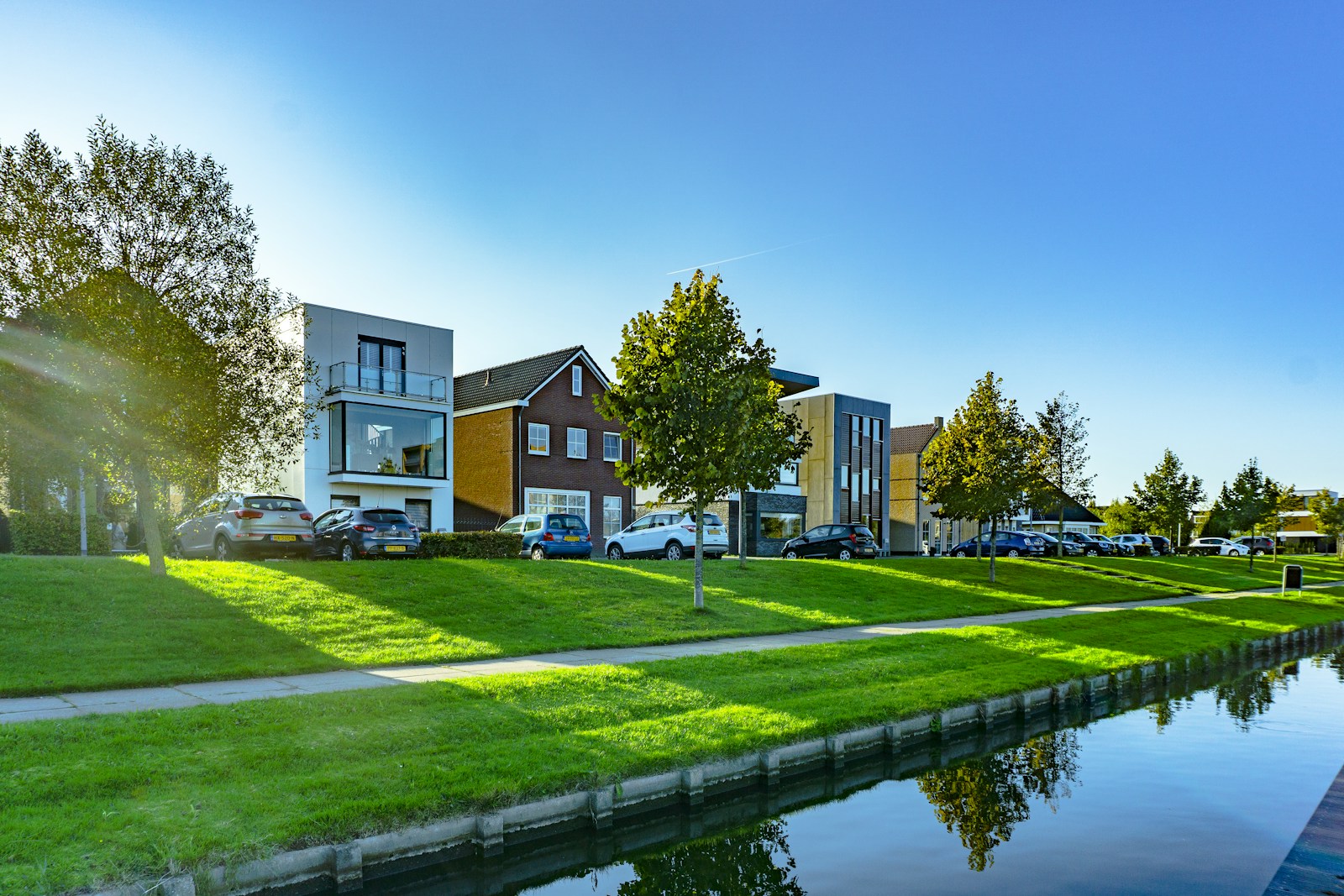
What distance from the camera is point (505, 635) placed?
48.2ft

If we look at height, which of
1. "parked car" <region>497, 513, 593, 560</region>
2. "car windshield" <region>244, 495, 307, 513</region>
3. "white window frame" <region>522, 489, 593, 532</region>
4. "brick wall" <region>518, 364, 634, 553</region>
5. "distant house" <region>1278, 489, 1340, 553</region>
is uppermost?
"brick wall" <region>518, 364, 634, 553</region>

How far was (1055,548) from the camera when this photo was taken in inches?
1912

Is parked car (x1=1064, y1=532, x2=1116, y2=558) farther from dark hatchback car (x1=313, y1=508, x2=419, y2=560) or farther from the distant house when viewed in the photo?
the distant house

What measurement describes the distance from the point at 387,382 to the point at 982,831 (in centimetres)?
2947

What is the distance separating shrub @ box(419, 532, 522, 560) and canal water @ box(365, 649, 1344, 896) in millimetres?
15571

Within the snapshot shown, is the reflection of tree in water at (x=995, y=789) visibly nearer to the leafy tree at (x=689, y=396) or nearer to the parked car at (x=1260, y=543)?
the leafy tree at (x=689, y=396)

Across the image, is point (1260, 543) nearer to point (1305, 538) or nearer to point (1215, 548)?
point (1215, 548)

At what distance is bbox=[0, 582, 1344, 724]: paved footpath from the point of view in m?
9.27

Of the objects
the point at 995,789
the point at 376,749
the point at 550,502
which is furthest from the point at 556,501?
the point at 376,749

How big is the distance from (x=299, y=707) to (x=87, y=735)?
1860 millimetres

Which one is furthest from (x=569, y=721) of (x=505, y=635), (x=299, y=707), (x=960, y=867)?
(x=505, y=635)

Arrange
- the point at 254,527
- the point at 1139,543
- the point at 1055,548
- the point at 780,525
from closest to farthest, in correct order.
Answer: the point at 254,527 → the point at 1055,548 → the point at 780,525 → the point at 1139,543

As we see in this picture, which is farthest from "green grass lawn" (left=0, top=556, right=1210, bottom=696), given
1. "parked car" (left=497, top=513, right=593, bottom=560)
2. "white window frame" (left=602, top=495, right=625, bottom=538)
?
"white window frame" (left=602, top=495, right=625, bottom=538)

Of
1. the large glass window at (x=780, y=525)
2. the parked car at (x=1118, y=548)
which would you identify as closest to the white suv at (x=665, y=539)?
the large glass window at (x=780, y=525)
